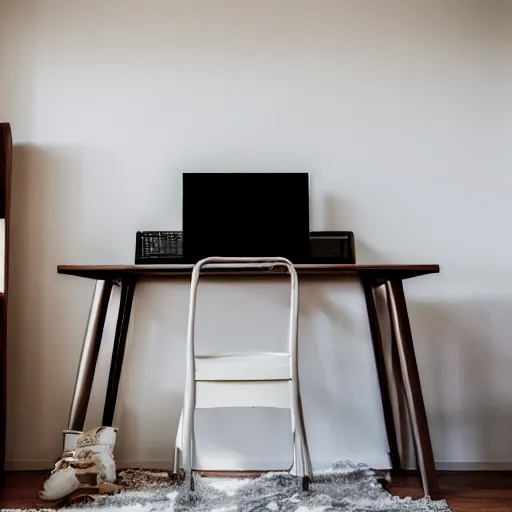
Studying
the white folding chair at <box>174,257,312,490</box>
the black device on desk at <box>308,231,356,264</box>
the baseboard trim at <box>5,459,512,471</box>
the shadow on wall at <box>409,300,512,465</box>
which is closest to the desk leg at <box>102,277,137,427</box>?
the baseboard trim at <box>5,459,512,471</box>

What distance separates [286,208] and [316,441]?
39.6 inches

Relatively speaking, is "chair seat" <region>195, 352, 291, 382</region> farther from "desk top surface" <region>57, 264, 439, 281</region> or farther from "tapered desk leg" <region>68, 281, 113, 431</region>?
"tapered desk leg" <region>68, 281, 113, 431</region>

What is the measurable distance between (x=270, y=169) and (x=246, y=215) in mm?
281

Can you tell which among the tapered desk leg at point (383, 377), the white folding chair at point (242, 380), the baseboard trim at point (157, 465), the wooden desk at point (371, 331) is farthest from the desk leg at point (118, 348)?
the tapered desk leg at point (383, 377)

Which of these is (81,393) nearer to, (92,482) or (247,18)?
(92,482)

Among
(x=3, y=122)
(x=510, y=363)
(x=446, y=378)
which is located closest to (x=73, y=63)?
(x=3, y=122)

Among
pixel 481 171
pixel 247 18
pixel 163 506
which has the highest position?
pixel 247 18

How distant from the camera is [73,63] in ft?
8.80

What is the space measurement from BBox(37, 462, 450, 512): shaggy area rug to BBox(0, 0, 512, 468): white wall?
256 mm

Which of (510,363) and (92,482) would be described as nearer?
(92,482)

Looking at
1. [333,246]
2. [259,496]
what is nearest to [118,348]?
[259,496]

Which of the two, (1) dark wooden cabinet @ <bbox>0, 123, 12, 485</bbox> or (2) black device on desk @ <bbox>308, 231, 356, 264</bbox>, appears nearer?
(1) dark wooden cabinet @ <bbox>0, 123, 12, 485</bbox>

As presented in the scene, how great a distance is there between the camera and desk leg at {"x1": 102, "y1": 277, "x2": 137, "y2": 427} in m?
2.50

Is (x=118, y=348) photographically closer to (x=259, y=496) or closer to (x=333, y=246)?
(x=259, y=496)
